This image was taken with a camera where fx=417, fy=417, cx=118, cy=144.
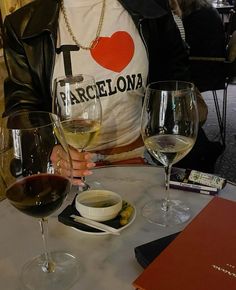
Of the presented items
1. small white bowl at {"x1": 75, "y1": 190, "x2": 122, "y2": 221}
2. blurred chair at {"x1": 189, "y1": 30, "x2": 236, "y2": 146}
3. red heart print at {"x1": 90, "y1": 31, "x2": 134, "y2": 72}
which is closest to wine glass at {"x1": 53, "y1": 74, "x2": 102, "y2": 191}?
small white bowl at {"x1": 75, "y1": 190, "x2": 122, "y2": 221}

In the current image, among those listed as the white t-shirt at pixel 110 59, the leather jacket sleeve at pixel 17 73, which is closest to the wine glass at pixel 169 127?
the white t-shirt at pixel 110 59

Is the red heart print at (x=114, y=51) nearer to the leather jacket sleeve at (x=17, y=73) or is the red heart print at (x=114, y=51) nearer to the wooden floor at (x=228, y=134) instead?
the leather jacket sleeve at (x=17, y=73)

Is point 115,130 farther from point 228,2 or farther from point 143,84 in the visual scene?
point 228,2

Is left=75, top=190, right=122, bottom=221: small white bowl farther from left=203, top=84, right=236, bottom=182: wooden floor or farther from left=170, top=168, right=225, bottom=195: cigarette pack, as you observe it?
left=203, top=84, right=236, bottom=182: wooden floor

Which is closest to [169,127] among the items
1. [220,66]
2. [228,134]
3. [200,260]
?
[200,260]

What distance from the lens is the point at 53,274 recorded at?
663 mm

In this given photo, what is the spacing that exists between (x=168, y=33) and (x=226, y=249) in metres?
0.94

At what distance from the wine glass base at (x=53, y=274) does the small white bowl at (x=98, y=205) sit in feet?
0.30

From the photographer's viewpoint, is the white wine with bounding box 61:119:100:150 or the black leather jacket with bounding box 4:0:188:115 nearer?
the white wine with bounding box 61:119:100:150

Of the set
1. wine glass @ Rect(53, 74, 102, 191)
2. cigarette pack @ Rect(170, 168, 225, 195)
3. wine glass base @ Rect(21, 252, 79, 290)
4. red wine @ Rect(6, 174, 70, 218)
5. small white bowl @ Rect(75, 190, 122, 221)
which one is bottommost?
wine glass base @ Rect(21, 252, 79, 290)

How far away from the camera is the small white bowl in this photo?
2.48 feet

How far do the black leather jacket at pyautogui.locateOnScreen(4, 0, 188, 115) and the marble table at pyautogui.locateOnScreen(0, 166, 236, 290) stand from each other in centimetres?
50

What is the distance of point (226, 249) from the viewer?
2.07 ft

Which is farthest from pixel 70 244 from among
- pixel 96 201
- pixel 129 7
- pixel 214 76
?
pixel 214 76
